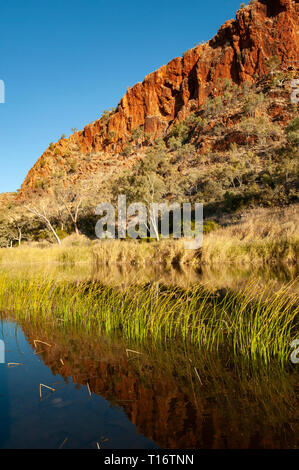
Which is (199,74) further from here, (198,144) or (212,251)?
(212,251)

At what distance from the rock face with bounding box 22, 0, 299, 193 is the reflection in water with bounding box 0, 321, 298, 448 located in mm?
68962

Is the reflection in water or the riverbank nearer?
the reflection in water

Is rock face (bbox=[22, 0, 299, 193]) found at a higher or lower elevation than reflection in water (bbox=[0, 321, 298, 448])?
higher

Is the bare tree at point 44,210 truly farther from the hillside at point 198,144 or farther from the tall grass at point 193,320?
the tall grass at point 193,320

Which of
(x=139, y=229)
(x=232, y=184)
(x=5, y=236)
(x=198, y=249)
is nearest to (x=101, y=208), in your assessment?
(x=139, y=229)

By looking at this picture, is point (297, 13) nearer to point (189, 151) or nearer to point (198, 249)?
point (189, 151)

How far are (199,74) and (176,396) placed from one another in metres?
81.5

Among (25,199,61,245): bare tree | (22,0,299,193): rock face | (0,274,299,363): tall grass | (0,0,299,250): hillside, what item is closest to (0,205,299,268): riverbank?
(0,0,299,250): hillside

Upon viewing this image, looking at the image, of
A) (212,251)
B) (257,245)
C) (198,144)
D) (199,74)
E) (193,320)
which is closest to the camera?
(193,320)

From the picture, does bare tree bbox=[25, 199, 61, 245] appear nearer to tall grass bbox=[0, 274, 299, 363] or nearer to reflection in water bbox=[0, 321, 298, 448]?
tall grass bbox=[0, 274, 299, 363]

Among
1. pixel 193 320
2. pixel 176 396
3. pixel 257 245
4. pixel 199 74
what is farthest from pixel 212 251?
pixel 199 74

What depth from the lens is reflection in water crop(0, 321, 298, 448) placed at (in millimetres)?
2652

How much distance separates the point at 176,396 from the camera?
330cm

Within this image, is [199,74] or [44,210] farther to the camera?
[199,74]
